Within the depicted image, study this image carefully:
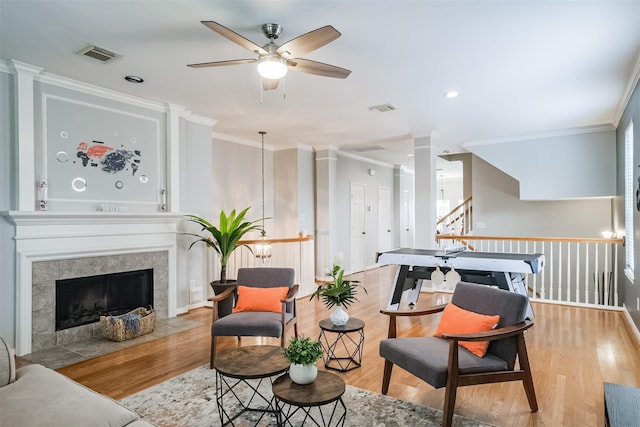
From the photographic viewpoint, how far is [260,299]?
11.5 ft

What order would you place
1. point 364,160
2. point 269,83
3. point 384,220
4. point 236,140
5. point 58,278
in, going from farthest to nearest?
point 384,220 → point 364,160 → point 236,140 → point 58,278 → point 269,83

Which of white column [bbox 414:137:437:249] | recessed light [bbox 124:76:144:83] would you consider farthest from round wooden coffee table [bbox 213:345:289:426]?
white column [bbox 414:137:437:249]

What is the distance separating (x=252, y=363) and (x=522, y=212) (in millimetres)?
6535

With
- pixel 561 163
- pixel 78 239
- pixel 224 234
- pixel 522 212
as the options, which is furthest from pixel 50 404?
pixel 522 212

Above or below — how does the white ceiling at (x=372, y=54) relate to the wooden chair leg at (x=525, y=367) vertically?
above

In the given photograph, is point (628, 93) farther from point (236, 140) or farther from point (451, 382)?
point (236, 140)

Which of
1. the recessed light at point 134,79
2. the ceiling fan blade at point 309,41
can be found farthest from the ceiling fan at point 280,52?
the recessed light at point 134,79

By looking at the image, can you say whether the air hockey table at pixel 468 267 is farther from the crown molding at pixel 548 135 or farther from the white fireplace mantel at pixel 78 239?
the crown molding at pixel 548 135

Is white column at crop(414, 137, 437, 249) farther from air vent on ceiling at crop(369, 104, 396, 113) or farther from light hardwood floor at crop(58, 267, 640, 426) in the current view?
light hardwood floor at crop(58, 267, 640, 426)

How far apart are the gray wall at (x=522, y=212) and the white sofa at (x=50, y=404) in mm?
7167

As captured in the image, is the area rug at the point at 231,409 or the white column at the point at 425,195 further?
the white column at the point at 425,195

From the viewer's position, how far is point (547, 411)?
2.50 meters

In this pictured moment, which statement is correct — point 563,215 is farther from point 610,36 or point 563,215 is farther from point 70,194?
point 70,194

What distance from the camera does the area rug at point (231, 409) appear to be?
2.34m
